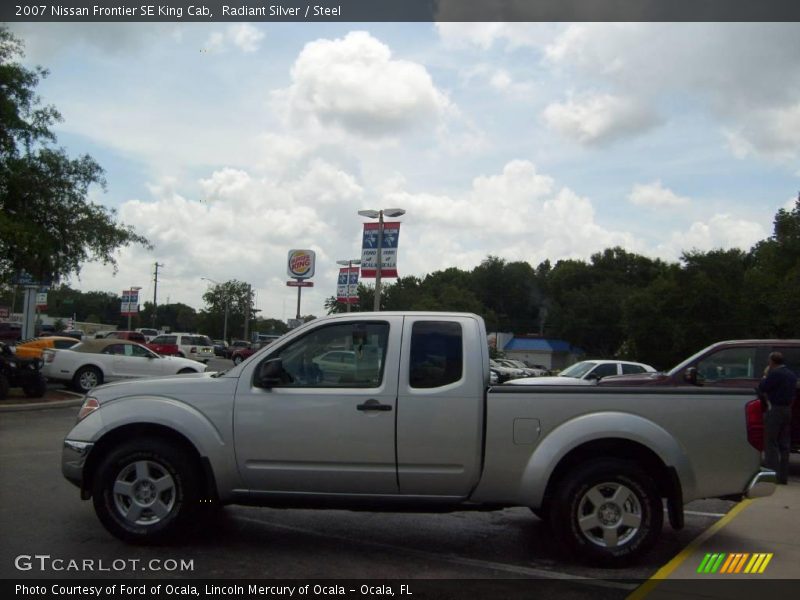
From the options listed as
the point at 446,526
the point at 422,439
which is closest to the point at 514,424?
the point at 422,439

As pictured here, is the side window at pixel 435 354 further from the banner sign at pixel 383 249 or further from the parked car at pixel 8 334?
the parked car at pixel 8 334

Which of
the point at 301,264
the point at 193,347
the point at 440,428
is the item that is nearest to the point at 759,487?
the point at 440,428

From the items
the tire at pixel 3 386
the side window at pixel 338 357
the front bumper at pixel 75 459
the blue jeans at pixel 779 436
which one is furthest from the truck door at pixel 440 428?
the tire at pixel 3 386

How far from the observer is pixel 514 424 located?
5805 mm

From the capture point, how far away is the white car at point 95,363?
20.6m

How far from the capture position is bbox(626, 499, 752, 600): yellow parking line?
517cm

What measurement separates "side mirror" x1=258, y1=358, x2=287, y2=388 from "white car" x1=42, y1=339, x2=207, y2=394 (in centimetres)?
1579

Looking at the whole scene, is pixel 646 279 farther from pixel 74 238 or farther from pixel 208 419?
pixel 208 419

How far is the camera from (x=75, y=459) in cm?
598

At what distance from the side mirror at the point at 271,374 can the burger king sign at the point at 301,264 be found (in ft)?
126

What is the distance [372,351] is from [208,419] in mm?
1385

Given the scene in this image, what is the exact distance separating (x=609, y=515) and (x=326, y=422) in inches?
88.3

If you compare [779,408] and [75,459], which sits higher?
[779,408]

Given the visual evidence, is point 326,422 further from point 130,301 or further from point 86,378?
point 130,301
